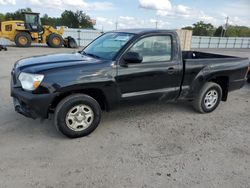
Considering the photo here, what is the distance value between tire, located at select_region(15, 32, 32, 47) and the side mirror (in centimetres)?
1690

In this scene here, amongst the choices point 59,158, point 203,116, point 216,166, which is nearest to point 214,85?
point 203,116

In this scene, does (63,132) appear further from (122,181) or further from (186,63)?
(186,63)

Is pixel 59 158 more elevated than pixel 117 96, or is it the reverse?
pixel 117 96

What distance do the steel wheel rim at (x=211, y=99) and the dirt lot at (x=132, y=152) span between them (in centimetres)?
29

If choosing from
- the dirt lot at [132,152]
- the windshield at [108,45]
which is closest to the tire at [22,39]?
the dirt lot at [132,152]

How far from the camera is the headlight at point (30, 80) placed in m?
3.34

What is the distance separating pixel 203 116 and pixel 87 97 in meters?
2.63

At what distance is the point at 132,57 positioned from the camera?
3.77 metres

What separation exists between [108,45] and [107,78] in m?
0.87

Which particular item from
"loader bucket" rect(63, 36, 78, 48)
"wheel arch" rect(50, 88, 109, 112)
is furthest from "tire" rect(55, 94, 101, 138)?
"loader bucket" rect(63, 36, 78, 48)

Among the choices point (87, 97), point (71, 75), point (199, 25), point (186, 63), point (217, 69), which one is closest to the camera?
point (71, 75)

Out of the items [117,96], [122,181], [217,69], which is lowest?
[122,181]

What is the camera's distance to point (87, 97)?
368 centimetres

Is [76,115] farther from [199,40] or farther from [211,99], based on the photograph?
[199,40]
